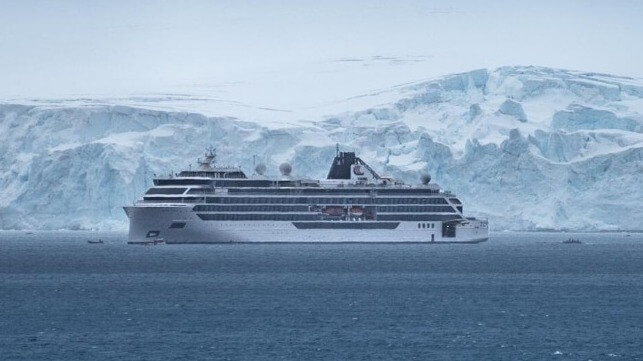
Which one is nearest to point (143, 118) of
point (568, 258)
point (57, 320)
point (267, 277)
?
point (568, 258)

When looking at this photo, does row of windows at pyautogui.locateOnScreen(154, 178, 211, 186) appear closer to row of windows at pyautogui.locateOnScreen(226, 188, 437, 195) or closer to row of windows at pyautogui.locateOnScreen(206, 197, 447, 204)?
row of windows at pyautogui.locateOnScreen(206, 197, 447, 204)

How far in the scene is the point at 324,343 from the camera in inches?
1617

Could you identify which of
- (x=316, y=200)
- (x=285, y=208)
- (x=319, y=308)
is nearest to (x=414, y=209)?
(x=316, y=200)

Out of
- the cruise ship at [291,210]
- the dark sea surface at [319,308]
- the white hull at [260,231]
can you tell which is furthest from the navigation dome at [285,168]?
the dark sea surface at [319,308]

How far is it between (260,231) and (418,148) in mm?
29853

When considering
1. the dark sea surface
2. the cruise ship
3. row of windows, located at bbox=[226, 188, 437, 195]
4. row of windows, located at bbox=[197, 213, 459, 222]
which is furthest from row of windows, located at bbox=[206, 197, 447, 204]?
the dark sea surface

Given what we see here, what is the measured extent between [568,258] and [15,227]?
189ft

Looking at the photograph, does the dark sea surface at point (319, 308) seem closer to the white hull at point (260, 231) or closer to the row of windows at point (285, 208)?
the white hull at point (260, 231)

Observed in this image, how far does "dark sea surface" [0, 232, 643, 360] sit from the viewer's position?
131ft

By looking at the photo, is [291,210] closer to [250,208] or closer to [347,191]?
[250,208]

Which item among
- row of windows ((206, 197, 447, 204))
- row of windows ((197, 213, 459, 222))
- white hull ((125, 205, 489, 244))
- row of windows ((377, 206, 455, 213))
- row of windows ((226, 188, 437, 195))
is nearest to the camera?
white hull ((125, 205, 489, 244))

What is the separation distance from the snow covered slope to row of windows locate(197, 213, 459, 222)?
18223 millimetres

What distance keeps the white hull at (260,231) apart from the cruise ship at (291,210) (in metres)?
0.07

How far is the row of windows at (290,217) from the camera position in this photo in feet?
338
